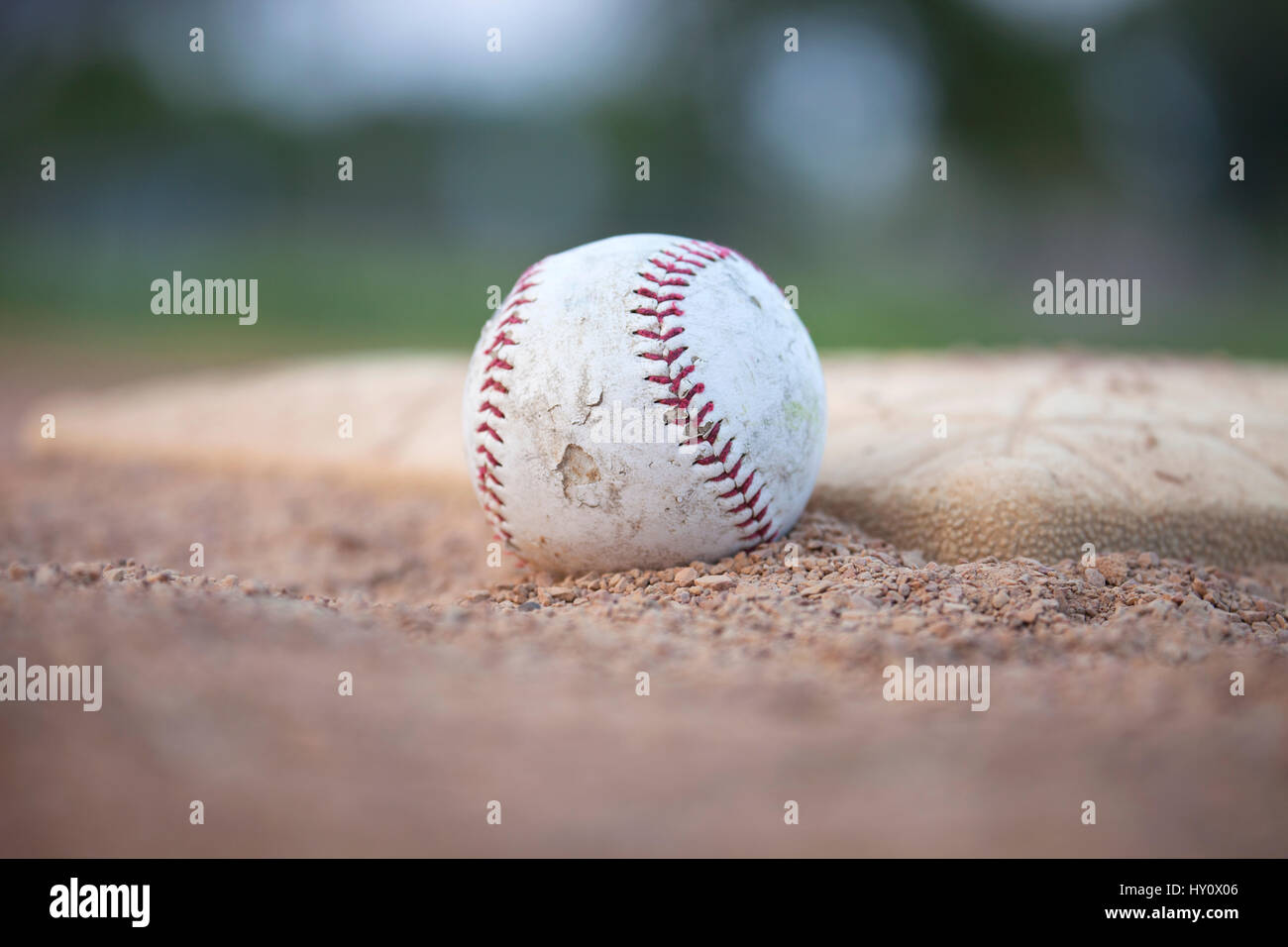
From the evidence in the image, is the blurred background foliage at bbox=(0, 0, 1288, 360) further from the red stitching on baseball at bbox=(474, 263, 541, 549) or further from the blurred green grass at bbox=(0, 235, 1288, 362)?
the red stitching on baseball at bbox=(474, 263, 541, 549)

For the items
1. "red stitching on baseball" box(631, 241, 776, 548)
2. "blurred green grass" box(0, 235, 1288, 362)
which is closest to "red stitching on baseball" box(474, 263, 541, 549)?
"red stitching on baseball" box(631, 241, 776, 548)

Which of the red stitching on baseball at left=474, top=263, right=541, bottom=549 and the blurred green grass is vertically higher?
the blurred green grass

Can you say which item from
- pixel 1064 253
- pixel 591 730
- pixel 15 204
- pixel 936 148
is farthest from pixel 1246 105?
pixel 15 204

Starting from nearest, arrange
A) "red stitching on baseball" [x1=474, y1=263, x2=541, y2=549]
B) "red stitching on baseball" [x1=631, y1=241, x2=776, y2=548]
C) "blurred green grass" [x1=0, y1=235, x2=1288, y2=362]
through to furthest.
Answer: "red stitching on baseball" [x1=631, y1=241, x2=776, y2=548] → "red stitching on baseball" [x1=474, y1=263, x2=541, y2=549] → "blurred green grass" [x1=0, y1=235, x2=1288, y2=362]

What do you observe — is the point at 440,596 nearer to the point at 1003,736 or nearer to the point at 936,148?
the point at 1003,736

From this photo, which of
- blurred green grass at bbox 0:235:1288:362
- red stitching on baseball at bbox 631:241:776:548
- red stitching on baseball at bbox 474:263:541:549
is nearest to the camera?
red stitching on baseball at bbox 631:241:776:548

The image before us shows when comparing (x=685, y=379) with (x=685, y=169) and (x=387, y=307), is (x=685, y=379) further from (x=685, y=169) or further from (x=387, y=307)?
(x=685, y=169)
